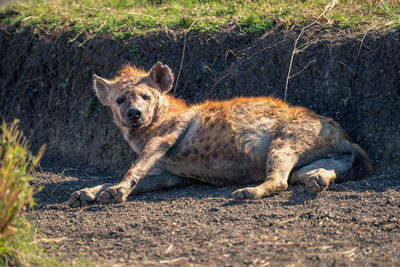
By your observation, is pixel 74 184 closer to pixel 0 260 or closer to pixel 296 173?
pixel 296 173

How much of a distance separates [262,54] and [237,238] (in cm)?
257

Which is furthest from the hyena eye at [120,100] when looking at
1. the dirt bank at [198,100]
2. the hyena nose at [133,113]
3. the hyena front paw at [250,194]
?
the hyena front paw at [250,194]

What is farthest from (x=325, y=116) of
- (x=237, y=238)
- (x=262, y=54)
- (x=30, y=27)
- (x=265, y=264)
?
(x=30, y=27)

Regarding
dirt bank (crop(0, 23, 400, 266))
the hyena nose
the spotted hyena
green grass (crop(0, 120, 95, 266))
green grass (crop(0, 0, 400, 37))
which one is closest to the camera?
green grass (crop(0, 120, 95, 266))

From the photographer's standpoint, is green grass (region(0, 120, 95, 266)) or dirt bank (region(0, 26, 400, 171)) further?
dirt bank (region(0, 26, 400, 171))

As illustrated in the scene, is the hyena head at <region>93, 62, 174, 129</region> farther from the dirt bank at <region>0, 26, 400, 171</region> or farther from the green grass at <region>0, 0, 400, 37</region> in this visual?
the green grass at <region>0, 0, 400, 37</region>

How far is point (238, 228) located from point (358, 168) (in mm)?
1489

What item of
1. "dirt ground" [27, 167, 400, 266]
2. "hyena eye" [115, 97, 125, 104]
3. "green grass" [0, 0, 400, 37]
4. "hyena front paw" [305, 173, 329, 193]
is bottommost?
"dirt ground" [27, 167, 400, 266]

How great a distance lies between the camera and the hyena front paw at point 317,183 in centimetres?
360

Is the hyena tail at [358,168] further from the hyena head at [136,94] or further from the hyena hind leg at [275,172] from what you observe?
the hyena head at [136,94]

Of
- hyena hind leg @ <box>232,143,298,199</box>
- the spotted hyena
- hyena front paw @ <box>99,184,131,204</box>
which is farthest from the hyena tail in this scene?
hyena front paw @ <box>99,184,131,204</box>

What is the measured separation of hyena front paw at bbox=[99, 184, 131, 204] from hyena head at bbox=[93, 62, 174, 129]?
2.35 ft

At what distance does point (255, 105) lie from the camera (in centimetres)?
441

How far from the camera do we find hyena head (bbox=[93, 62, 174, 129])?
4445 mm
